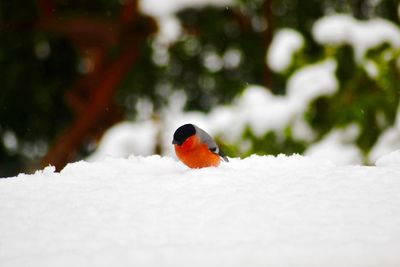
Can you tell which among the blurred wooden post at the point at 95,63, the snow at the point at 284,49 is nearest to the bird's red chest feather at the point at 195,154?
the snow at the point at 284,49

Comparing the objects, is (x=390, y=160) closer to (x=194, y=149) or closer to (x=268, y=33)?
(x=194, y=149)

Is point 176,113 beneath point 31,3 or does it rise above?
beneath

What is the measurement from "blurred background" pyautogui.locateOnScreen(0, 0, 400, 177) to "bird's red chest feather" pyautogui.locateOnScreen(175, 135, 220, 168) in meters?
1.63

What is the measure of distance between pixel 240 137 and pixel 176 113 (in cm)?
245

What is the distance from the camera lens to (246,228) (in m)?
1.26

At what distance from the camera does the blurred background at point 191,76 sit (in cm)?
434

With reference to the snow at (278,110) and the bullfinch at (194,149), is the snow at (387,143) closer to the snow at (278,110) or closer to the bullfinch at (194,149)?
the snow at (278,110)

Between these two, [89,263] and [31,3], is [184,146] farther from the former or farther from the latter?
[31,3]

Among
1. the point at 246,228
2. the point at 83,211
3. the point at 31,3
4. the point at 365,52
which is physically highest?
the point at 31,3

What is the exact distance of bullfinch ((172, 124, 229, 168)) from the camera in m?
2.57

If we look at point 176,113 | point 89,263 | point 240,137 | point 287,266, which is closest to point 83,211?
point 89,263

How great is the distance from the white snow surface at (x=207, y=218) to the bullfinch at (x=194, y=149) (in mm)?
649

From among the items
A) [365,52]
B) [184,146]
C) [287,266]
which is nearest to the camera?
[287,266]

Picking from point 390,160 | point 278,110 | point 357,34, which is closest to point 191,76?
point 278,110
